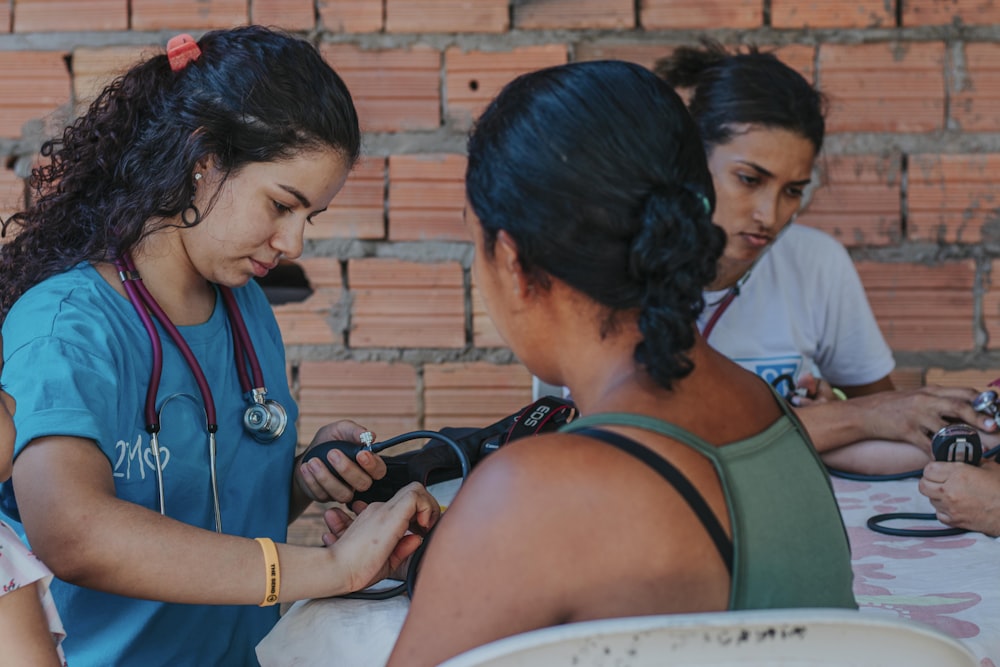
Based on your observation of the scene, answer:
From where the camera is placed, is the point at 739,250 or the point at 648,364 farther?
the point at 739,250

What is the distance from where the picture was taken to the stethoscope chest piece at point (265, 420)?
→ 5.30 feet

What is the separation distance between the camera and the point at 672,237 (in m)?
1.00

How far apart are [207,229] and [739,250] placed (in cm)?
119

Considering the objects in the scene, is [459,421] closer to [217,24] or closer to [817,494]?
[217,24]

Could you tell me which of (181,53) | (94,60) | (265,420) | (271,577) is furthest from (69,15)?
(271,577)

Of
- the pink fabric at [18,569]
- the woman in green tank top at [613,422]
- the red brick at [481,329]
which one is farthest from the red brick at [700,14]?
the pink fabric at [18,569]

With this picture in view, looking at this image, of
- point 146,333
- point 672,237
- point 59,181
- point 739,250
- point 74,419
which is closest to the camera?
point 672,237

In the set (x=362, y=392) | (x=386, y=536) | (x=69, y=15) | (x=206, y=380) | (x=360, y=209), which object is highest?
(x=69, y=15)

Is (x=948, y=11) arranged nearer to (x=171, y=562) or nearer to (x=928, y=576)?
(x=928, y=576)

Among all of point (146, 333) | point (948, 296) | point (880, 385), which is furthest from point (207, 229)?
point (948, 296)

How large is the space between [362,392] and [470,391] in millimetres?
267

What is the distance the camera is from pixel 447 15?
250 cm

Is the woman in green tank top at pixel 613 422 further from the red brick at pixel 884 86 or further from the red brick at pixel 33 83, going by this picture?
the red brick at pixel 33 83

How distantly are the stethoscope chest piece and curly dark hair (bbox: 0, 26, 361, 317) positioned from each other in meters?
0.31
